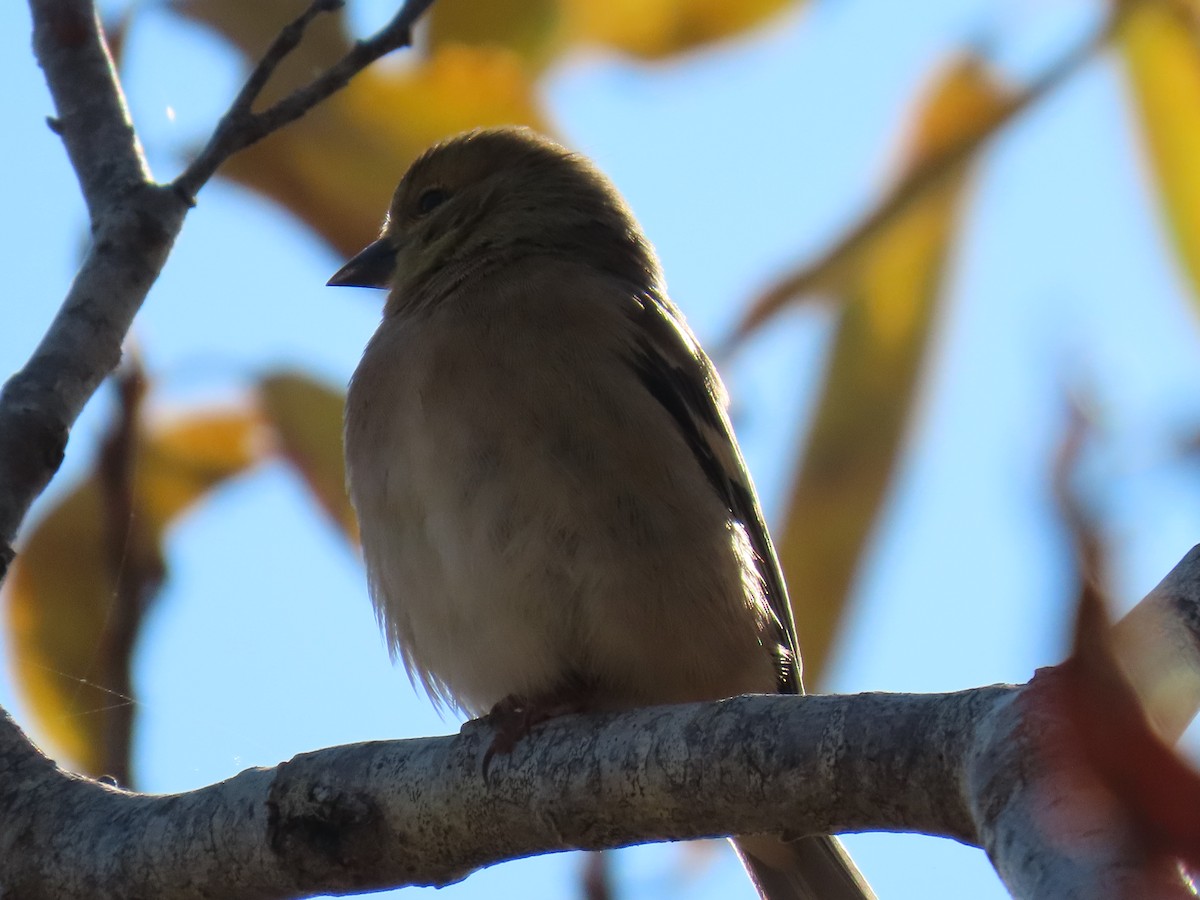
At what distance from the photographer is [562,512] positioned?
11.3 ft

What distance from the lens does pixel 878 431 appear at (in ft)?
10.3

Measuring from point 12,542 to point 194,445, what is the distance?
2.21 feet

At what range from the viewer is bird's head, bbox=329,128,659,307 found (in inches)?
179

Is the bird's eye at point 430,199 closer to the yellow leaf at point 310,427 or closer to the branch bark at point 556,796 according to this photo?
the yellow leaf at point 310,427

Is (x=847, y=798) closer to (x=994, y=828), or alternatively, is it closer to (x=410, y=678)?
(x=994, y=828)

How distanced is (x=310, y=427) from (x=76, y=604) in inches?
29.9

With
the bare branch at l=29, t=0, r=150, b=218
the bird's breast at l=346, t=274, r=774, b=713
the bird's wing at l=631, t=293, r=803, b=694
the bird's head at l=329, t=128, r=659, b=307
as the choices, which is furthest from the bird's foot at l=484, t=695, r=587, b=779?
the bare branch at l=29, t=0, r=150, b=218

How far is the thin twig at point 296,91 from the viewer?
354 centimetres

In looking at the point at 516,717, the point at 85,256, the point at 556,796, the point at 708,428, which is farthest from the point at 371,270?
the point at 556,796

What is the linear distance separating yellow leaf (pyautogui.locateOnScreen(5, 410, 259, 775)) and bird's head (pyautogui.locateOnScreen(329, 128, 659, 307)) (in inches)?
46.6

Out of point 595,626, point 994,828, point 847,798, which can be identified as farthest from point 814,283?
point 994,828

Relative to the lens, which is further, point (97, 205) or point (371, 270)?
point (371, 270)

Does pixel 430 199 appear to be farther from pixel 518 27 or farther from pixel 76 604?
pixel 76 604

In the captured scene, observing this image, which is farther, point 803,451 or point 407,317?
point 407,317
